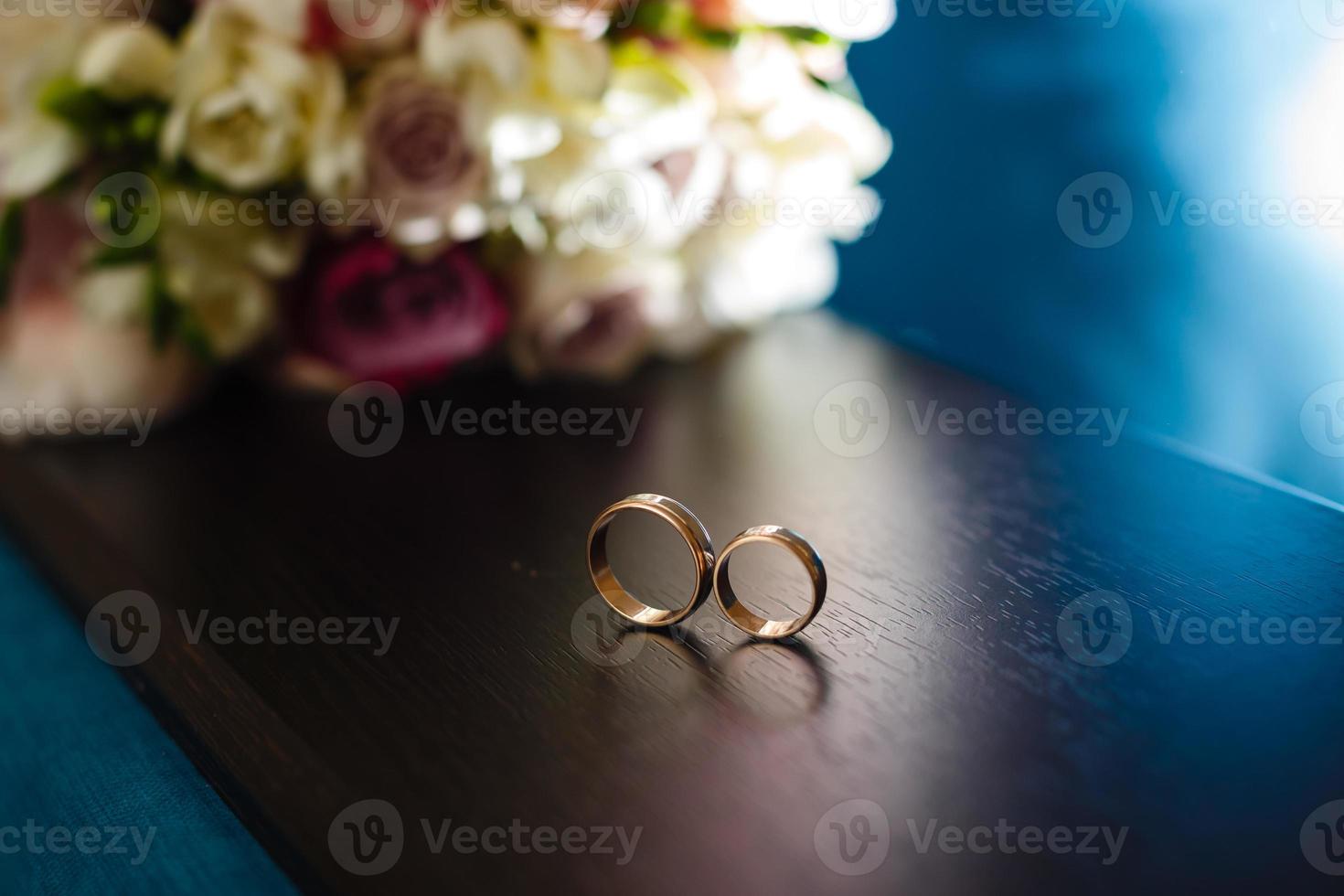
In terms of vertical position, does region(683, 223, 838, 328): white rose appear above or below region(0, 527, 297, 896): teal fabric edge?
above

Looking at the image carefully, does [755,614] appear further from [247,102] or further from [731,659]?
[247,102]

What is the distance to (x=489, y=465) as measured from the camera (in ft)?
2.55

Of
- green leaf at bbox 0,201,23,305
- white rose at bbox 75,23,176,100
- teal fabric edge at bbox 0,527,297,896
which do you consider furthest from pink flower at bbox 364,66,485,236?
teal fabric edge at bbox 0,527,297,896

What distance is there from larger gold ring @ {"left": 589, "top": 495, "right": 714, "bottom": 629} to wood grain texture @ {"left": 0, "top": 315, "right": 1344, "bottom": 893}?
0.04ft

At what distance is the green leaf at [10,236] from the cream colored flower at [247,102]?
0.40ft

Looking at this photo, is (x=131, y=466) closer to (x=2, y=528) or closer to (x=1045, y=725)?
(x=2, y=528)

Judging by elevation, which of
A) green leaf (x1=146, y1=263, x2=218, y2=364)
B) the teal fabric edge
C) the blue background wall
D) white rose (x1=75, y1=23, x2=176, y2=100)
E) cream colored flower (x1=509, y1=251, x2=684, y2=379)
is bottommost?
the teal fabric edge

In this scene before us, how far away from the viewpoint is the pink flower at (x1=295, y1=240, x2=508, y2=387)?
0.85 meters

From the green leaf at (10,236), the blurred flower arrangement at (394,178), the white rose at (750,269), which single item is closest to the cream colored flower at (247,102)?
the blurred flower arrangement at (394,178)

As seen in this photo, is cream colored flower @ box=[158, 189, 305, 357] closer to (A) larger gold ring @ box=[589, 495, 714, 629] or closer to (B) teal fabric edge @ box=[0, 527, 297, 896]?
(B) teal fabric edge @ box=[0, 527, 297, 896]

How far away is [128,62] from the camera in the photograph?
76cm

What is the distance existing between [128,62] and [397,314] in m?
0.24

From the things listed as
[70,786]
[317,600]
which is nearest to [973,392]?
[317,600]

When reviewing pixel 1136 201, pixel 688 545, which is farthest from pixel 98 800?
pixel 1136 201
